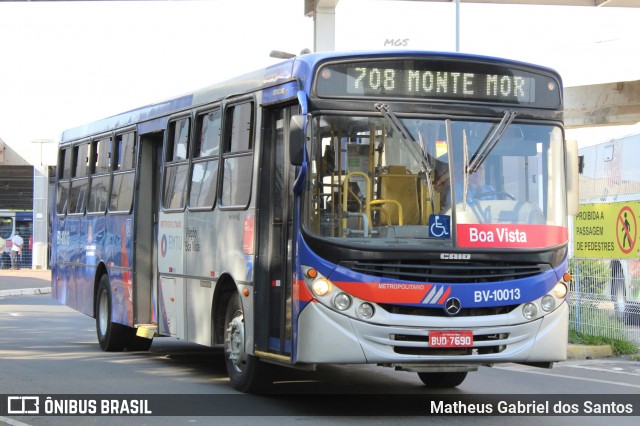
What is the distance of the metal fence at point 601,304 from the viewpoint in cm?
1636

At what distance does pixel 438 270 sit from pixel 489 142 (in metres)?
1.32

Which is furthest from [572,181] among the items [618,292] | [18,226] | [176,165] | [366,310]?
[18,226]

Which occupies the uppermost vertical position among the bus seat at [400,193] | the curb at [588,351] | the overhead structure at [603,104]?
the overhead structure at [603,104]

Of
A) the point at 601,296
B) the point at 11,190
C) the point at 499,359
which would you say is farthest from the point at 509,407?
the point at 11,190

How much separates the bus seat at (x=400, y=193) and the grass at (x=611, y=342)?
750 cm

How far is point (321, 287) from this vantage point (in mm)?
9523

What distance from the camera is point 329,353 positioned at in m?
9.45

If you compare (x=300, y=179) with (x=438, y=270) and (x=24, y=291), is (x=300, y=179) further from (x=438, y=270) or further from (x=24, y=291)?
(x=24, y=291)

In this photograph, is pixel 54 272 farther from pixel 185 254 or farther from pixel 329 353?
pixel 329 353

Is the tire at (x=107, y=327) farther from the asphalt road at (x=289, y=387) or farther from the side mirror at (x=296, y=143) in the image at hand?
the side mirror at (x=296, y=143)

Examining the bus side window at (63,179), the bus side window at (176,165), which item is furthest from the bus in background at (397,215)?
the bus side window at (63,179)

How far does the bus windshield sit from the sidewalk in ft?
84.6

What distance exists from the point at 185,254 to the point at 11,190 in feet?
178

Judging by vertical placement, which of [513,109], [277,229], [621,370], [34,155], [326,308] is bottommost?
[621,370]
